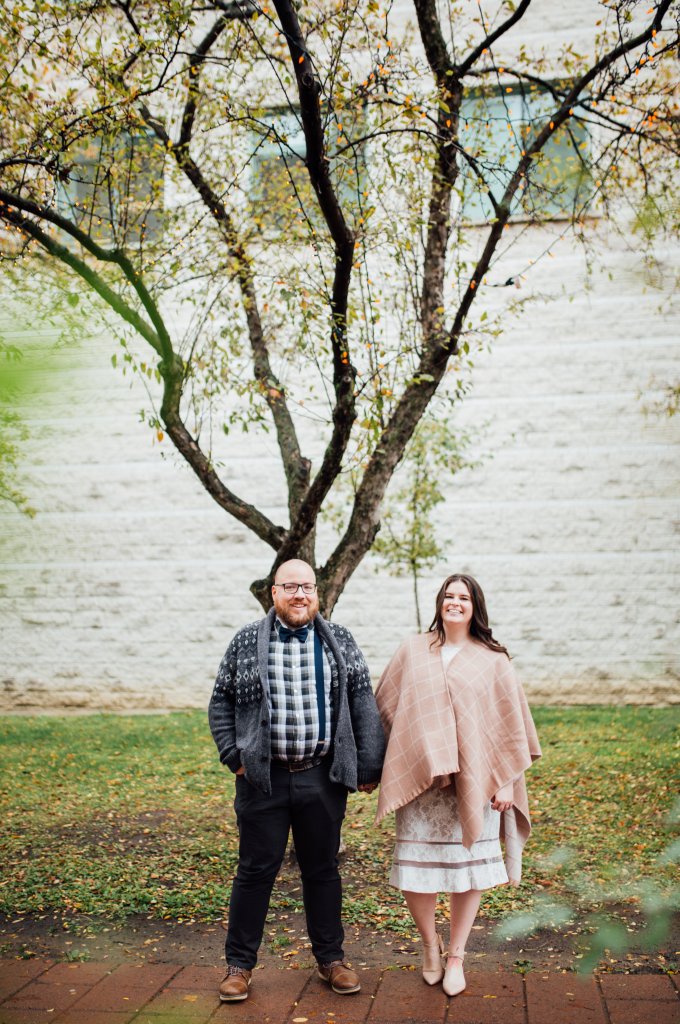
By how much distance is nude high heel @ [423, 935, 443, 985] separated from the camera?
4.27m

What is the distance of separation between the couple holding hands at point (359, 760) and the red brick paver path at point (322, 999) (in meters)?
0.11

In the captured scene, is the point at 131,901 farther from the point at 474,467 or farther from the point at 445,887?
the point at 474,467

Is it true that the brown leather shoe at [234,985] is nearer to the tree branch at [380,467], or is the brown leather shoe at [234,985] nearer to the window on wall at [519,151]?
the tree branch at [380,467]

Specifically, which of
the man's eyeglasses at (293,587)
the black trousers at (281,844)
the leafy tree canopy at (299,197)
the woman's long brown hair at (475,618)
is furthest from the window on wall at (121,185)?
the black trousers at (281,844)

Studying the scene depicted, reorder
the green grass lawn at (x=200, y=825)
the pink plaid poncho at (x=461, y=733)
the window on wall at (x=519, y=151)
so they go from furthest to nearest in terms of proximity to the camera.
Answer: the window on wall at (x=519, y=151), the green grass lawn at (x=200, y=825), the pink plaid poncho at (x=461, y=733)

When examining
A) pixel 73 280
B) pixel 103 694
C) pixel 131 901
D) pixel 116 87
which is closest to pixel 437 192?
pixel 116 87

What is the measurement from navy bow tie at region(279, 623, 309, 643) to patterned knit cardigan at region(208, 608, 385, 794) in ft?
0.20

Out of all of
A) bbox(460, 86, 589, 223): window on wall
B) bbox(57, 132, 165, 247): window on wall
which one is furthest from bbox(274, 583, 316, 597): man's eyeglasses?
bbox(460, 86, 589, 223): window on wall

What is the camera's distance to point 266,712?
4109 millimetres

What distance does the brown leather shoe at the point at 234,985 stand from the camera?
414cm

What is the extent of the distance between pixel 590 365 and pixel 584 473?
115cm

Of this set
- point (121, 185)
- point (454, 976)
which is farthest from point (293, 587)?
point (121, 185)

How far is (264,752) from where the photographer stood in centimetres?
407

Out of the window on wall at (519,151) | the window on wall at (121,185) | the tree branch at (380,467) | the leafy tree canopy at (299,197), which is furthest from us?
the window on wall at (519,151)
